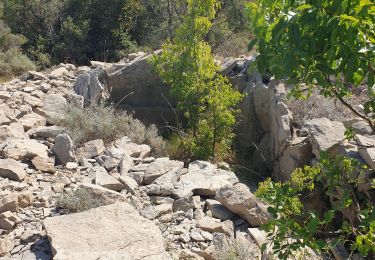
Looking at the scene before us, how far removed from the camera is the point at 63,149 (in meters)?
5.54

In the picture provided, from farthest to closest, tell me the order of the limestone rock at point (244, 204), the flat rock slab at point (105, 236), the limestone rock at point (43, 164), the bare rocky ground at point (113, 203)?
the limestone rock at point (43, 164)
the limestone rock at point (244, 204)
the bare rocky ground at point (113, 203)
the flat rock slab at point (105, 236)

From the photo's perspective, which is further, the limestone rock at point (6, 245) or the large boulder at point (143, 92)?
the large boulder at point (143, 92)

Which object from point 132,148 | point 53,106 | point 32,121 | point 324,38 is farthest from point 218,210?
point 53,106

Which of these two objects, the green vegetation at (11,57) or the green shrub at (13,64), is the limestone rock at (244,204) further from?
the green shrub at (13,64)

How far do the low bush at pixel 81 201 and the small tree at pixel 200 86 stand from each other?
2.16m

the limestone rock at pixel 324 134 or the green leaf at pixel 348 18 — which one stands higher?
the green leaf at pixel 348 18

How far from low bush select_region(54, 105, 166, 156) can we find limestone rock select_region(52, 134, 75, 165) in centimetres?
46

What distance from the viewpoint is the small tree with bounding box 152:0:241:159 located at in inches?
242

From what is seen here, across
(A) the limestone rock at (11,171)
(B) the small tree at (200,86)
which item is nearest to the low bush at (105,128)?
(B) the small tree at (200,86)

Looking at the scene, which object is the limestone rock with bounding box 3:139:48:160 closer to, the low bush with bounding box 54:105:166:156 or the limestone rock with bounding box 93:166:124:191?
the low bush with bounding box 54:105:166:156

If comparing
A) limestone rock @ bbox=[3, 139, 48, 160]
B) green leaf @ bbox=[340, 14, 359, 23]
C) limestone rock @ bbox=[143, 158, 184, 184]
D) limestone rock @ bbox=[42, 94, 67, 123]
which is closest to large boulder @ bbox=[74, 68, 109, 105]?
limestone rock @ bbox=[42, 94, 67, 123]

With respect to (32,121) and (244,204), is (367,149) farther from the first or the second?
(32,121)

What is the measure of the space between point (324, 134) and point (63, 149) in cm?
314

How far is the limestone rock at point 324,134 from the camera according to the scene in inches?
198
